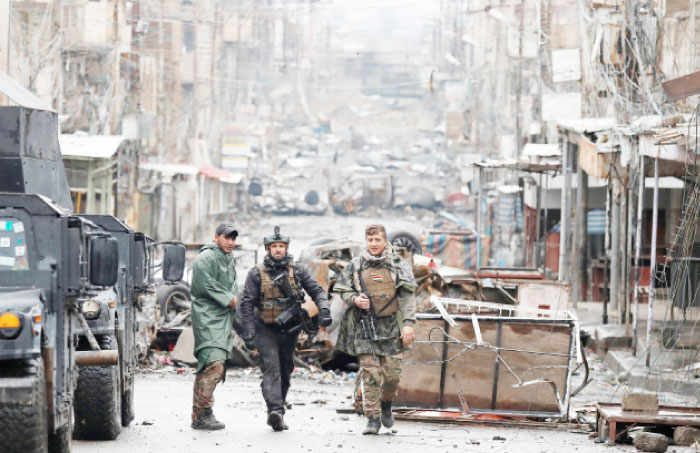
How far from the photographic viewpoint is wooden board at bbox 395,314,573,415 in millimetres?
12375

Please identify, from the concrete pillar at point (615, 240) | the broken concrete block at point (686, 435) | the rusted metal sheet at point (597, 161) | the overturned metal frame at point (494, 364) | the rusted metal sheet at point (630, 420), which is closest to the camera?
the broken concrete block at point (686, 435)

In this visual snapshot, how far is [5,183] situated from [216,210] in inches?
2158

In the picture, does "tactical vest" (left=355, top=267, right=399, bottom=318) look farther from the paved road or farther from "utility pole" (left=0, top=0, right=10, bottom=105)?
"utility pole" (left=0, top=0, right=10, bottom=105)

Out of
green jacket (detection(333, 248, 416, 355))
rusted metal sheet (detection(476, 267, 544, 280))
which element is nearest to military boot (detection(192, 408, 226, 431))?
green jacket (detection(333, 248, 416, 355))

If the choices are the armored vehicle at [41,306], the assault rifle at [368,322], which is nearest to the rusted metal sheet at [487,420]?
the assault rifle at [368,322]

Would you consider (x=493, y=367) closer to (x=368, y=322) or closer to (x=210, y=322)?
(x=368, y=322)

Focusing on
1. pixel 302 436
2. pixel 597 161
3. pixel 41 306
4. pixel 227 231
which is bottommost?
pixel 302 436

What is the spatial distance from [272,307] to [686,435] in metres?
3.77

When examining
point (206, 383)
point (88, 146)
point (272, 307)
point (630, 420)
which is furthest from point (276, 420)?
point (88, 146)

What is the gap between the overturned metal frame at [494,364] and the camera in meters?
12.4

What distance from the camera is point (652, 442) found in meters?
10.6

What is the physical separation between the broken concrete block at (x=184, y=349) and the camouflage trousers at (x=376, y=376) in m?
7.70

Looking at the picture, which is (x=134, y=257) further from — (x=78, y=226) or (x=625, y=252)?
(x=625, y=252)

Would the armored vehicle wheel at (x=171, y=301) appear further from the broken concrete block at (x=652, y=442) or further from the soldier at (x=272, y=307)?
the broken concrete block at (x=652, y=442)
